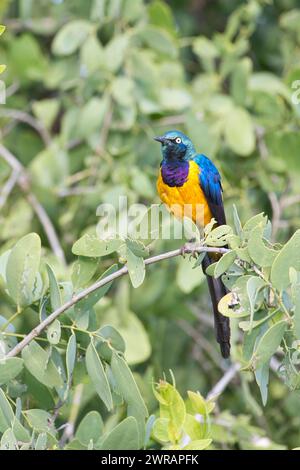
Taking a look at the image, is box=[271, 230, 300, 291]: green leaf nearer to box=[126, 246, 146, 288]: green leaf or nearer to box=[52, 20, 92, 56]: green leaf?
box=[126, 246, 146, 288]: green leaf

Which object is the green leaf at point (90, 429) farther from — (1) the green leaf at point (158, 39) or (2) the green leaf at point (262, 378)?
(1) the green leaf at point (158, 39)

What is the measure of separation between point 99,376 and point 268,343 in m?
0.44

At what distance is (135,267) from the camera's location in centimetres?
249

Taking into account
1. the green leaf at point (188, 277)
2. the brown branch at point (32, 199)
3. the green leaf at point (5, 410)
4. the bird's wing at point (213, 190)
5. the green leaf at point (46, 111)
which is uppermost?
the green leaf at point (5, 410)

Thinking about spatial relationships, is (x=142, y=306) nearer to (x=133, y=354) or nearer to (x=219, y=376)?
(x=133, y=354)

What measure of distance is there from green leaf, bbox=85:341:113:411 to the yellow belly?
126 cm

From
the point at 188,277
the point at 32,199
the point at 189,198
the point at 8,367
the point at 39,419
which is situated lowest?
the point at 188,277

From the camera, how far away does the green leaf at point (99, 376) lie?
94.9 inches

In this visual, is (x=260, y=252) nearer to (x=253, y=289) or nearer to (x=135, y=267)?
(x=253, y=289)

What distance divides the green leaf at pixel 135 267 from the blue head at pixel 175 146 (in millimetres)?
1267

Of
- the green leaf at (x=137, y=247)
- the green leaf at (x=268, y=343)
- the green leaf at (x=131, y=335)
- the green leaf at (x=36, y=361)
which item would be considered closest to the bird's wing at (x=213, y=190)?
the green leaf at (x=131, y=335)

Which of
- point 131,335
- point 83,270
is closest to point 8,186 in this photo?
point 131,335

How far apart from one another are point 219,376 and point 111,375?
2493mm

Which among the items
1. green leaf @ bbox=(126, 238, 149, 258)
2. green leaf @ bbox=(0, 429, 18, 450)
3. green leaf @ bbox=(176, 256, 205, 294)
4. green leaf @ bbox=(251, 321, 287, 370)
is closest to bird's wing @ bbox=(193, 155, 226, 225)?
green leaf @ bbox=(176, 256, 205, 294)
